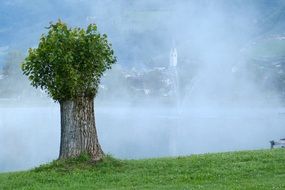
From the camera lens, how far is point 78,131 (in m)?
23.7

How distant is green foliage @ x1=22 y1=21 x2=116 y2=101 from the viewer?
24.1 metres

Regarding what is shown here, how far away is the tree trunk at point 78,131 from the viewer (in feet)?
77.6

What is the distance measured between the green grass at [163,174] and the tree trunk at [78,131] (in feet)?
1.46

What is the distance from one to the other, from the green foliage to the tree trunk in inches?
18.9

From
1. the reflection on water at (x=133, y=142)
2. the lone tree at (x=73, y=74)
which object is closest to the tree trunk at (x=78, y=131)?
the lone tree at (x=73, y=74)

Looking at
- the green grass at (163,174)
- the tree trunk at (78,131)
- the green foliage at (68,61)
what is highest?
the green foliage at (68,61)

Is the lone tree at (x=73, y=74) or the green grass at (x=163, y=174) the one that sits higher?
the lone tree at (x=73, y=74)

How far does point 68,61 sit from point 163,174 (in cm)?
661

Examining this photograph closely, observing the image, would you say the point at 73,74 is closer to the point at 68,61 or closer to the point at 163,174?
the point at 68,61

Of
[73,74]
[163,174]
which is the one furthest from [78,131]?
[163,174]

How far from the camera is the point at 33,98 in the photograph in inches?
6875

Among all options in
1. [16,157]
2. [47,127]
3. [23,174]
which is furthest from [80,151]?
[47,127]

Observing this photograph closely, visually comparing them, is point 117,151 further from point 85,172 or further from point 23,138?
point 85,172

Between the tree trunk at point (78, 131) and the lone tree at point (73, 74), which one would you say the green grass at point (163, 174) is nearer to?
the tree trunk at point (78, 131)
